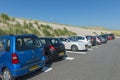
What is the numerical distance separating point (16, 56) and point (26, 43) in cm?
102

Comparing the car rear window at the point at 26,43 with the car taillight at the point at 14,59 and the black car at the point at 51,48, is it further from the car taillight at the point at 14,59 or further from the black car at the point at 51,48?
the black car at the point at 51,48

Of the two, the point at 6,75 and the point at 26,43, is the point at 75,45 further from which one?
the point at 6,75

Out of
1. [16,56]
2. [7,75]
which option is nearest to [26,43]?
[16,56]

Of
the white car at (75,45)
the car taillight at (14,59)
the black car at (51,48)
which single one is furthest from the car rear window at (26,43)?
the white car at (75,45)

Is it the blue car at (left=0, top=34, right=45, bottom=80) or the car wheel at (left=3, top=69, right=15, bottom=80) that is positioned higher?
the blue car at (left=0, top=34, right=45, bottom=80)

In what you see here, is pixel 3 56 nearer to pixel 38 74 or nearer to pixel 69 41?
pixel 38 74

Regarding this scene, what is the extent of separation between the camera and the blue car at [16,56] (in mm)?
6917

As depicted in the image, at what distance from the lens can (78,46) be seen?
61.5 feet

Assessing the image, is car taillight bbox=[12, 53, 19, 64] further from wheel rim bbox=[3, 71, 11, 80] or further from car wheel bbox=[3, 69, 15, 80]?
wheel rim bbox=[3, 71, 11, 80]

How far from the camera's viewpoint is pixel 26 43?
25.4ft

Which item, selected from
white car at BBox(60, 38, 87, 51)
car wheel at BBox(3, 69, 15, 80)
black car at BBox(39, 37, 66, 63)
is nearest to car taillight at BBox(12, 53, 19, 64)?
car wheel at BBox(3, 69, 15, 80)

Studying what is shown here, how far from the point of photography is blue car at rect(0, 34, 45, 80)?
6.92m

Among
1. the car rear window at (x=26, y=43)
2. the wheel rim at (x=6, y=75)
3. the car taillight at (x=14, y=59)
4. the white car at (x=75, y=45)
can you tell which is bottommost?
the wheel rim at (x=6, y=75)

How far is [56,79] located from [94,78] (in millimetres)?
1637
